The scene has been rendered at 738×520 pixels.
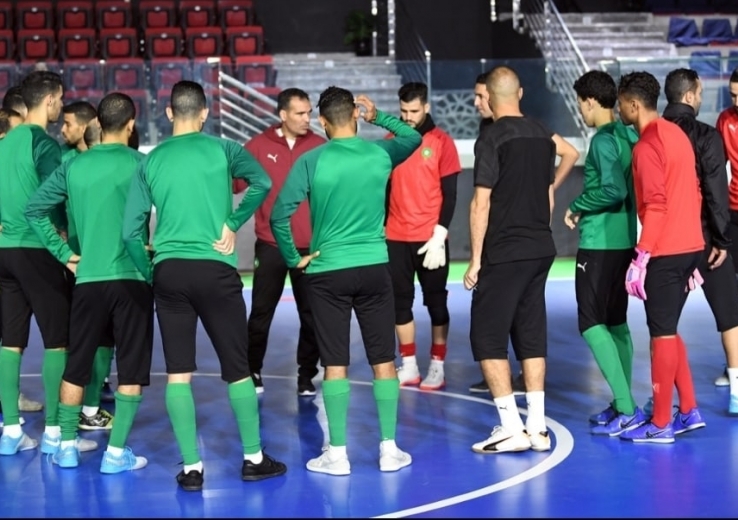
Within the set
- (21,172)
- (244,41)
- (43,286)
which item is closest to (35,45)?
(244,41)

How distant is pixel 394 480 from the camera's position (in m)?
6.01

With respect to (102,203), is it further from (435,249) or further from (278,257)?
(435,249)

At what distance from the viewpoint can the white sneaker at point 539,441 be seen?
6.52 meters

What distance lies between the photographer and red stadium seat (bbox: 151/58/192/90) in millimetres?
14516

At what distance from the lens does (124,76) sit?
1452 cm

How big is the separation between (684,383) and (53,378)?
3.49 meters

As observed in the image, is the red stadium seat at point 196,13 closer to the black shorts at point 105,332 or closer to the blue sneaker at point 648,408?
the black shorts at point 105,332

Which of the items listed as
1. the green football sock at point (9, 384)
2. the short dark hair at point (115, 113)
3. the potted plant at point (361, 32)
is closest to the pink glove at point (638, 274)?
the short dark hair at point (115, 113)

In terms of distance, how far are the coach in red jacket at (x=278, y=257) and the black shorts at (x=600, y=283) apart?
75.9 inches

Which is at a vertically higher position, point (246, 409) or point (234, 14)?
point (234, 14)

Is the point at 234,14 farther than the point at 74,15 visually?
Yes

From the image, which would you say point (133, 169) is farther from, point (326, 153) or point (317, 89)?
point (317, 89)

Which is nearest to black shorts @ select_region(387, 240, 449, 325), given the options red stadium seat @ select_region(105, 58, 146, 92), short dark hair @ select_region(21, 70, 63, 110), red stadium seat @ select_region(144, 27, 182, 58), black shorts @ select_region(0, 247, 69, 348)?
black shorts @ select_region(0, 247, 69, 348)

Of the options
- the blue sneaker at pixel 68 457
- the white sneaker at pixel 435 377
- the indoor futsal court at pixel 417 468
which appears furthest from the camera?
the white sneaker at pixel 435 377
